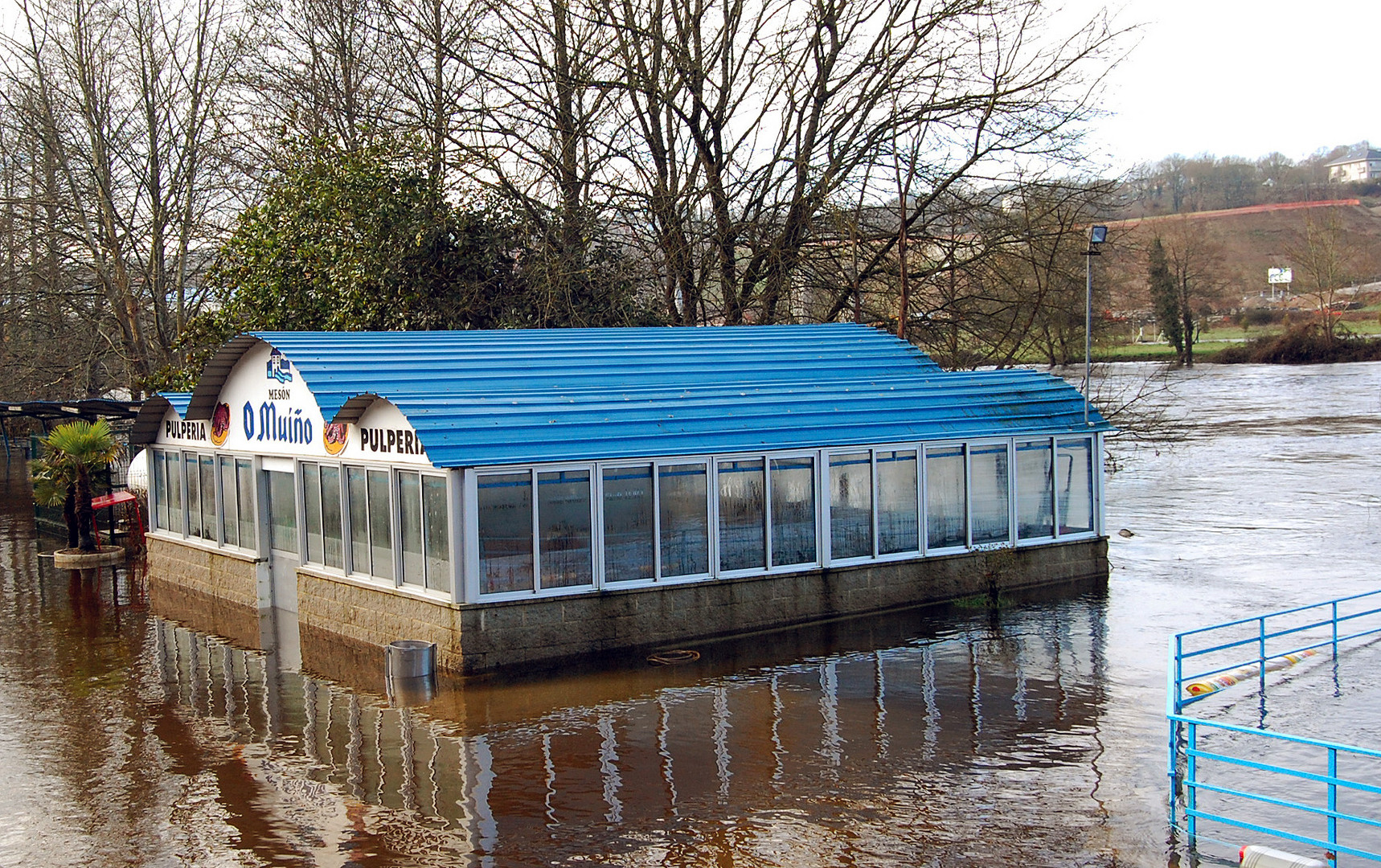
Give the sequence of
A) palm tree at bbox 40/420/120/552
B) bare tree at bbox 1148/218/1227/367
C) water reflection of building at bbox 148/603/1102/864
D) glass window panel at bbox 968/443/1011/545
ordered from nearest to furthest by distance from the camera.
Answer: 1. water reflection of building at bbox 148/603/1102/864
2. glass window panel at bbox 968/443/1011/545
3. palm tree at bbox 40/420/120/552
4. bare tree at bbox 1148/218/1227/367

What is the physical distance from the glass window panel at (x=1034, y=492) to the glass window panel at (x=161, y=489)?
13.9 metres

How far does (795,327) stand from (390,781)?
13825 mm

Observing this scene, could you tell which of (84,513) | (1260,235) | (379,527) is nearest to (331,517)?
(379,527)

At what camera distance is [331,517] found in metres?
16.3

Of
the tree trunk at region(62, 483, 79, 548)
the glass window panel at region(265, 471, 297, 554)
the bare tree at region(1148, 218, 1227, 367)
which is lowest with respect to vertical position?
the tree trunk at region(62, 483, 79, 548)

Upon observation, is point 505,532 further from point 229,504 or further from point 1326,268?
point 1326,268

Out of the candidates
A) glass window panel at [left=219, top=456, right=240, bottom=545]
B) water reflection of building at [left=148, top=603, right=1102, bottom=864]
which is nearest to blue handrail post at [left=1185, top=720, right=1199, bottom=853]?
water reflection of building at [left=148, top=603, right=1102, bottom=864]

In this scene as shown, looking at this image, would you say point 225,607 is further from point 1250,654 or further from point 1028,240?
point 1028,240

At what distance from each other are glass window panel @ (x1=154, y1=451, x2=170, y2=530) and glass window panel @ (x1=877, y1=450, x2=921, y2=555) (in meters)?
12.1

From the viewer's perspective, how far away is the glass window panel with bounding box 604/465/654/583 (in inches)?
583

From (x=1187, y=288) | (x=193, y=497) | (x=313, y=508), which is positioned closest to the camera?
(x=313, y=508)

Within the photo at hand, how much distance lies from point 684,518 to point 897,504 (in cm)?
347

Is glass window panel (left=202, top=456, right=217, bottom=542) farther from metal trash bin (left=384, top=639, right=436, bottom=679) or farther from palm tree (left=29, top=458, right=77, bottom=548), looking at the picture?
metal trash bin (left=384, top=639, right=436, bottom=679)

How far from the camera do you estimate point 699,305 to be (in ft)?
103
